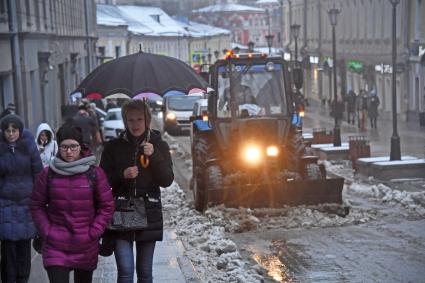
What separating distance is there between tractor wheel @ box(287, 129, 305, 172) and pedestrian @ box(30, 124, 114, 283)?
352 inches

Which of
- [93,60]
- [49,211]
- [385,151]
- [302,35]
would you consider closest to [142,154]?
[49,211]

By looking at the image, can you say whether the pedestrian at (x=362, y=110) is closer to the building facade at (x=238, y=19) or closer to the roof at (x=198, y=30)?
the roof at (x=198, y=30)

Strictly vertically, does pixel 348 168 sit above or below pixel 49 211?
below

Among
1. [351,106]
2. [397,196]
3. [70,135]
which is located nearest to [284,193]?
[397,196]

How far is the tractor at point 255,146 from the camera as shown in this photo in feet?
46.3

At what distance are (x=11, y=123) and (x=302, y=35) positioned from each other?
56738 millimetres

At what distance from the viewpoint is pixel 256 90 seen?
51.1 ft

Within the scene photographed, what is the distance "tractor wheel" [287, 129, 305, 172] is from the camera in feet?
49.5

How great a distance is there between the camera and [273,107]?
15516 mm

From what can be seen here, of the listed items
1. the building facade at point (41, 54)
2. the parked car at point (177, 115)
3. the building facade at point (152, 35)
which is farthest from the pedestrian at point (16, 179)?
the building facade at point (152, 35)

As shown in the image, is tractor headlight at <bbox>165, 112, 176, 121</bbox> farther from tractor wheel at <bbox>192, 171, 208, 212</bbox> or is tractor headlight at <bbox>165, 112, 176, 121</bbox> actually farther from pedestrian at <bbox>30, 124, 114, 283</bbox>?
pedestrian at <bbox>30, 124, 114, 283</bbox>

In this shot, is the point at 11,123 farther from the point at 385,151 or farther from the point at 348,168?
the point at 385,151

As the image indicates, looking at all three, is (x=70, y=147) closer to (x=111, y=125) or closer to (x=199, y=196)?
(x=199, y=196)

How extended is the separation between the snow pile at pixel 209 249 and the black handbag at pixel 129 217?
2693 mm
